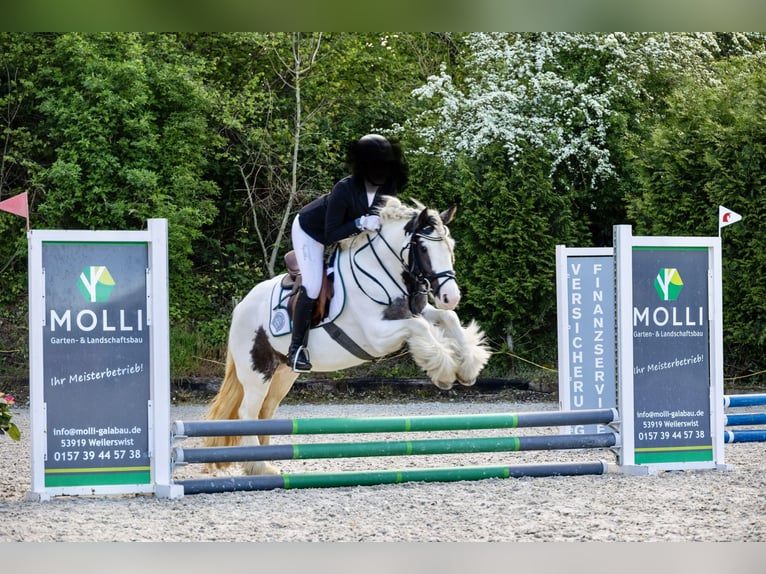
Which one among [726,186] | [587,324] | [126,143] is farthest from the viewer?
[126,143]

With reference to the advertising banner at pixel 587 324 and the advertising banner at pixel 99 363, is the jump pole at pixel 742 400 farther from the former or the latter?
the advertising banner at pixel 99 363

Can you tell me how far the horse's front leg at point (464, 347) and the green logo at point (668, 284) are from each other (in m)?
1.27

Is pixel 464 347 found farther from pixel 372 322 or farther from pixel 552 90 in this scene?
pixel 552 90

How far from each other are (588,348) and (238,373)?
2478mm

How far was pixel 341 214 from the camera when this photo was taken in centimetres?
518

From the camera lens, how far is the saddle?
17.4 feet

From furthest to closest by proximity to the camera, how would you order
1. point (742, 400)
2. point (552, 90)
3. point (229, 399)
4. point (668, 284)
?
1. point (552, 90)
2. point (742, 400)
3. point (229, 399)
4. point (668, 284)

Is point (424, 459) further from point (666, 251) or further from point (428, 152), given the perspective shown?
point (428, 152)

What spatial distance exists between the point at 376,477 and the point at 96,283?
168cm

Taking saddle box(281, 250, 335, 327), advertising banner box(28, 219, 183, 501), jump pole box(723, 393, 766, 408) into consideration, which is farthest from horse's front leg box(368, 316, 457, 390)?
jump pole box(723, 393, 766, 408)

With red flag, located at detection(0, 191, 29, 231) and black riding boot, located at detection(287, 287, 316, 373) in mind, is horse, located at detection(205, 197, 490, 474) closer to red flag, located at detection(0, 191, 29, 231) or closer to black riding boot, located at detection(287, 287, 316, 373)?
black riding boot, located at detection(287, 287, 316, 373)

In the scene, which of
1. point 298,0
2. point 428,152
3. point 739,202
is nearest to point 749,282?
point 739,202

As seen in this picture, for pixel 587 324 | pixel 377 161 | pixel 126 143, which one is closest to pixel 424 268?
pixel 377 161

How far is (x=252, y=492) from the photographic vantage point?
16.7ft
